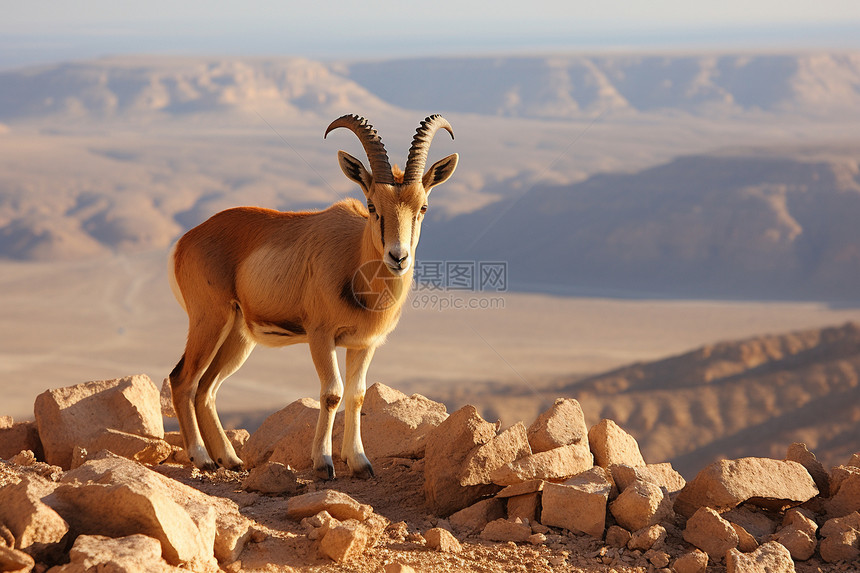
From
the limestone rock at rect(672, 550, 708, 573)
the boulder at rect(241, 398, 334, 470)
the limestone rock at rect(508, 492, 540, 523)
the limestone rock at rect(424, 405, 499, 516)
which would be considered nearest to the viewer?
the limestone rock at rect(672, 550, 708, 573)

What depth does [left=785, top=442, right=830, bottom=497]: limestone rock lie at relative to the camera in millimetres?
10594

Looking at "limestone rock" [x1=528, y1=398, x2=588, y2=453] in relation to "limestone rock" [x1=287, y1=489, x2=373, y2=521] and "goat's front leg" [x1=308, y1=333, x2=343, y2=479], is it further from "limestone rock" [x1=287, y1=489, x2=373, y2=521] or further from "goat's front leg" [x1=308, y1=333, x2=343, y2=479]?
"limestone rock" [x1=287, y1=489, x2=373, y2=521]

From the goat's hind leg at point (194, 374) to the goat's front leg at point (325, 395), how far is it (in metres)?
1.49

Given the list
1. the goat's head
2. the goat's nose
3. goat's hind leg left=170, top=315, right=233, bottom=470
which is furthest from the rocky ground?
the goat's head

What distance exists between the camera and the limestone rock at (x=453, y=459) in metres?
9.93

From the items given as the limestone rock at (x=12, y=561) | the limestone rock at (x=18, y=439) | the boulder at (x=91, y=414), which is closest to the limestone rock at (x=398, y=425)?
the boulder at (x=91, y=414)

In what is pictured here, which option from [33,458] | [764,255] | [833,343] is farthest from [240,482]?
[764,255]

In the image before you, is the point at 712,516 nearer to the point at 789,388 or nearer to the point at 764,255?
the point at 789,388

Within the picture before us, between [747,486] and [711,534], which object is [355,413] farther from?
[747,486]

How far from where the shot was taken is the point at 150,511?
6957mm

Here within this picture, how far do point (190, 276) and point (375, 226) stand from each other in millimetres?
3135

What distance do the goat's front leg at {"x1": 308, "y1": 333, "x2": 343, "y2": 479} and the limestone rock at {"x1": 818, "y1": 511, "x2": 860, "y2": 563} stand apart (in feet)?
18.7

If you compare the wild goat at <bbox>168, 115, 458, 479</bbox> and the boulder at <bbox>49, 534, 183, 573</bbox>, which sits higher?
the wild goat at <bbox>168, 115, 458, 479</bbox>

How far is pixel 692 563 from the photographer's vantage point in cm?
866
